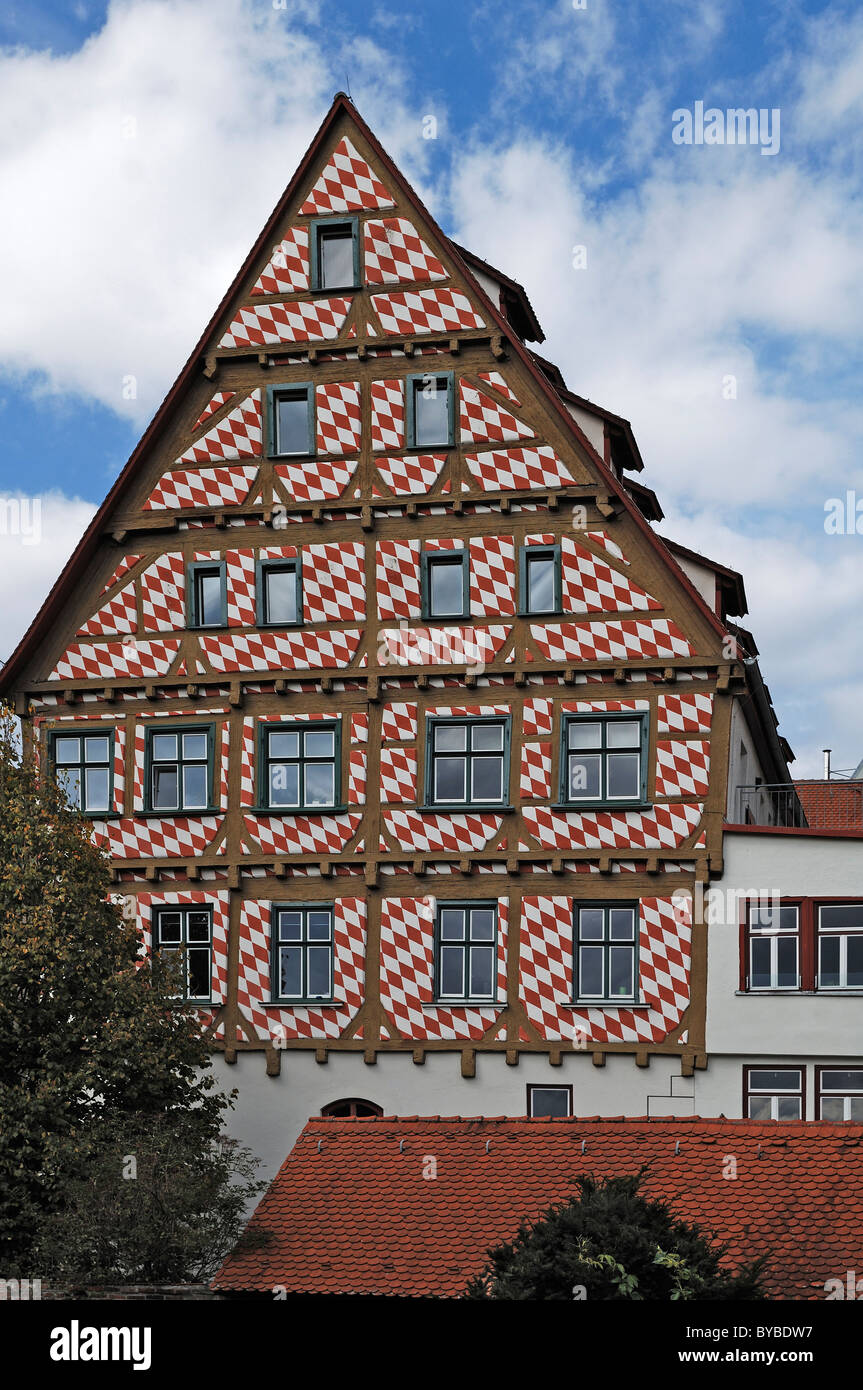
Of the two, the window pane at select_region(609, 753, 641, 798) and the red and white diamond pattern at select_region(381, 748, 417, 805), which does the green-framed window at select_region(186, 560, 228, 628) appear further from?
the window pane at select_region(609, 753, 641, 798)

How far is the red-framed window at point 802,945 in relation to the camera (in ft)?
93.8

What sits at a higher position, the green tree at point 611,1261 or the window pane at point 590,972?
the window pane at point 590,972

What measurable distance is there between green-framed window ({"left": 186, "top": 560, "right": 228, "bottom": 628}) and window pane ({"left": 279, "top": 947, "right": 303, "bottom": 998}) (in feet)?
18.7

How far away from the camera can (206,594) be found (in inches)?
1254

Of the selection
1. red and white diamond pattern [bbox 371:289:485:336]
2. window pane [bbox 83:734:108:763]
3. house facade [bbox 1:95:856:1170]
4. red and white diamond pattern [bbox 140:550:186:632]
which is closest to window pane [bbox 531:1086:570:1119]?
house facade [bbox 1:95:856:1170]

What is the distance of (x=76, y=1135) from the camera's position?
2441 cm

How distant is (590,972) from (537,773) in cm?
327

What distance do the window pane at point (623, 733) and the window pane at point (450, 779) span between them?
7.92 feet

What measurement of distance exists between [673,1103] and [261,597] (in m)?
10.7

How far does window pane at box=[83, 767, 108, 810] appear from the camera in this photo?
104ft

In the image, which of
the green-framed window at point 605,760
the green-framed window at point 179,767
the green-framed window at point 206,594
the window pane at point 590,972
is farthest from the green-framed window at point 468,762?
the green-framed window at point 206,594

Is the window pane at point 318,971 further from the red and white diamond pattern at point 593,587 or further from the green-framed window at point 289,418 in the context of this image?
the green-framed window at point 289,418

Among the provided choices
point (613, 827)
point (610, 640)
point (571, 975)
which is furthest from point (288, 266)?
point (571, 975)

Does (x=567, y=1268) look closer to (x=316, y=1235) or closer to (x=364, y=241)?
(x=316, y=1235)
